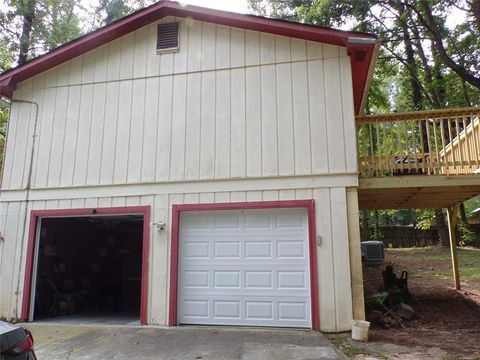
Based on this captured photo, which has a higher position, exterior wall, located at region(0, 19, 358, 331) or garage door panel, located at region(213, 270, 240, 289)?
exterior wall, located at region(0, 19, 358, 331)

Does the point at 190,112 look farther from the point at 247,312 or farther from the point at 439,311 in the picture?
the point at 439,311

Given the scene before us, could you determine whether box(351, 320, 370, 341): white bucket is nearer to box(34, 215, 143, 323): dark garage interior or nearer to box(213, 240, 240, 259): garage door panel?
box(213, 240, 240, 259): garage door panel

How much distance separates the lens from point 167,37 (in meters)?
8.12

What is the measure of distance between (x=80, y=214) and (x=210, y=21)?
4.64 meters

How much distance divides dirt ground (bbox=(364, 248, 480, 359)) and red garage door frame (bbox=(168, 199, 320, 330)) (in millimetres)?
1092

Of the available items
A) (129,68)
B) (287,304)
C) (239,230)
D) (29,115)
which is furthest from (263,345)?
(29,115)

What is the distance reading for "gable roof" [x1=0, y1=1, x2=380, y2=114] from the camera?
7020 millimetres

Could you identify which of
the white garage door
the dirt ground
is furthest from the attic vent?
the dirt ground

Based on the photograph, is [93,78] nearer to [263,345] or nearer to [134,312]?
[134,312]

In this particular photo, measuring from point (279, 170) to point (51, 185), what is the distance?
4606 mm

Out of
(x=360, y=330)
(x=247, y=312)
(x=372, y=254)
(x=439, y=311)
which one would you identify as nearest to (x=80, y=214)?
(x=247, y=312)

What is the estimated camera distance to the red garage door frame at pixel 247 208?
6422mm

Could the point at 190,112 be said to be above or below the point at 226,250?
above

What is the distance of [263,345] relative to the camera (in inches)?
214
